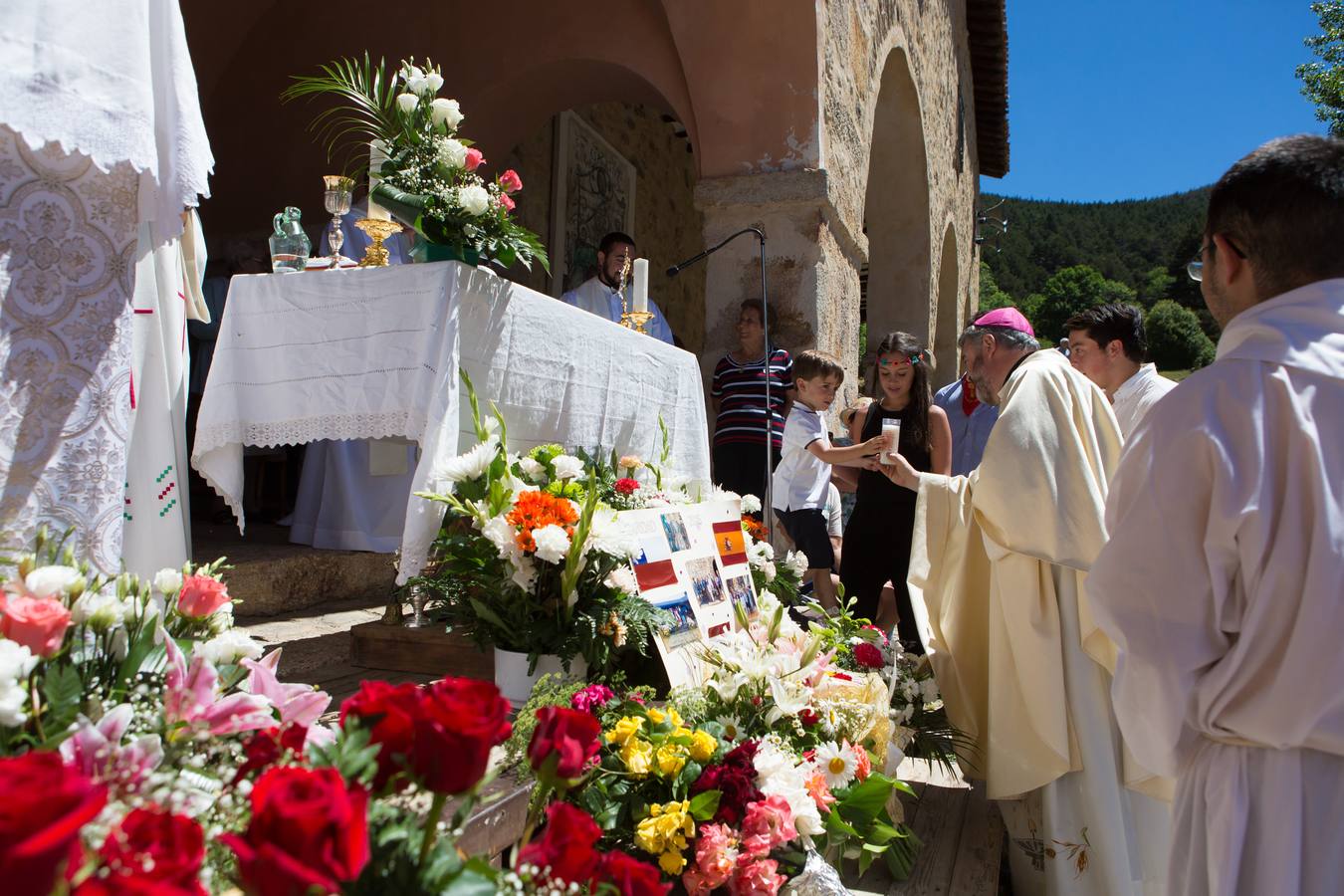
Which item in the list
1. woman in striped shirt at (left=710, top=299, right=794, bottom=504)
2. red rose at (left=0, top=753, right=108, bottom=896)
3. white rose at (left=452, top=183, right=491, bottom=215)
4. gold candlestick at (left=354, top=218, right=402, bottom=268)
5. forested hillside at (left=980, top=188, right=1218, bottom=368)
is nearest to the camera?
red rose at (left=0, top=753, right=108, bottom=896)

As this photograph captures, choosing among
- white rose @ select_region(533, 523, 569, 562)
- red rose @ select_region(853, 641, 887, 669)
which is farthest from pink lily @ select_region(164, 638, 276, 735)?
red rose @ select_region(853, 641, 887, 669)

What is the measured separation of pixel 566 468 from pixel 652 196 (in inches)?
317

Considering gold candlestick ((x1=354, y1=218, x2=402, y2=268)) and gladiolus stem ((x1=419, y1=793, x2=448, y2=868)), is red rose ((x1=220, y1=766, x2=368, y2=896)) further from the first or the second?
gold candlestick ((x1=354, y1=218, x2=402, y2=268))

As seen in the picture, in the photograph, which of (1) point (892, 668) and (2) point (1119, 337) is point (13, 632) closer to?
(1) point (892, 668)

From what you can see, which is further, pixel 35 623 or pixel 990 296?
pixel 990 296

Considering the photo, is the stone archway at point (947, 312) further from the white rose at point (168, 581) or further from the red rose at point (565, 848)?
the red rose at point (565, 848)

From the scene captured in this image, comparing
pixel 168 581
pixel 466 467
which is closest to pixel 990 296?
pixel 466 467

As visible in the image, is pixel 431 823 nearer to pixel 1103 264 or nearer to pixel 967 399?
pixel 967 399

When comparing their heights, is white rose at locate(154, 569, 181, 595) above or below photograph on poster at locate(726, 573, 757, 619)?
above

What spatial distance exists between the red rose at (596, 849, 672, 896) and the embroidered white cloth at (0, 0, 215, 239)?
71.4 inches

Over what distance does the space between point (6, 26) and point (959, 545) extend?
2.86 meters

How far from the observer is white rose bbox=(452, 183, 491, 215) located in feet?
8.99

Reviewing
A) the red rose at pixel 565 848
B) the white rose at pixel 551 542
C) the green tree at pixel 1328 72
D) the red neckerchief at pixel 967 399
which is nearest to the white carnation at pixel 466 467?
the white rose at pixel 551 542

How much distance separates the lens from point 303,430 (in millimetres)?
2711
